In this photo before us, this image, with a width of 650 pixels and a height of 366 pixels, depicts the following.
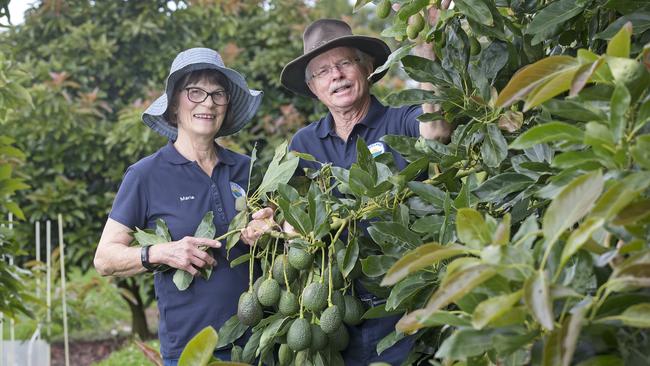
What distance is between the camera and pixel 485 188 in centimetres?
183

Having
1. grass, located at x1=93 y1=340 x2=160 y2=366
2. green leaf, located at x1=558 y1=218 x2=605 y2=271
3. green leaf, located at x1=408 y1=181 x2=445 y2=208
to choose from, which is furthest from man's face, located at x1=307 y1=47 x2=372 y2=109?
grass, located at x1=93 y1=340 x2=160 y2=366

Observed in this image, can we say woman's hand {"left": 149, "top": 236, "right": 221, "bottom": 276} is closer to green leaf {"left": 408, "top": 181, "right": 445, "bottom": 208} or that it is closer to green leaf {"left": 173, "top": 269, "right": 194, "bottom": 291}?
green leaf {"left": 173, "top": 269, "right": 194, "bottom": 291}

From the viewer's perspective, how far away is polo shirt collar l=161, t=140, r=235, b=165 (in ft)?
9.36

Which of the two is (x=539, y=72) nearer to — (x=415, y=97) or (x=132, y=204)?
(x=415, y=97)

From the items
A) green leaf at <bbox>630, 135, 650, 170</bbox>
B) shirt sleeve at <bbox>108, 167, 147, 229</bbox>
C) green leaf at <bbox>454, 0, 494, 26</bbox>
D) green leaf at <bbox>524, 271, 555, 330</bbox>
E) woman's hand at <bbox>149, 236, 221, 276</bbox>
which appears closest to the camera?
green leaf at <bbox>524, 271, 555, 330</bbox>

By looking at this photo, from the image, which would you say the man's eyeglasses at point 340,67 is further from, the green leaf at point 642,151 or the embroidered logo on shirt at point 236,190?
the green leaf at point 642,151

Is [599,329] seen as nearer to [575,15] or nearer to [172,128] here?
[575,15]

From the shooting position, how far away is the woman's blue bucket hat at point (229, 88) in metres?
2.86

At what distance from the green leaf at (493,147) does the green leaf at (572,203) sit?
0.73 meters

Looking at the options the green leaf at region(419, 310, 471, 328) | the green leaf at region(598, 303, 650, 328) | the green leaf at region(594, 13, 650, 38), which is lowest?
the green leaf at region(598, 303, 650, 328)

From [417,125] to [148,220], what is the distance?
879 mm

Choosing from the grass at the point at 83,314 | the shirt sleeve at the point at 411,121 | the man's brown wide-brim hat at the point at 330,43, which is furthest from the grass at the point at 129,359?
the shirt sleeve at the point at 411,121

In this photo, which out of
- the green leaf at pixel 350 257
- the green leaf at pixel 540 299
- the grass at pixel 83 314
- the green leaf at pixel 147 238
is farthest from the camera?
the grass at pixel 83 314

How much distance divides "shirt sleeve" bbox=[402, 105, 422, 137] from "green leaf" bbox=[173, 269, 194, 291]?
78 centimetres
